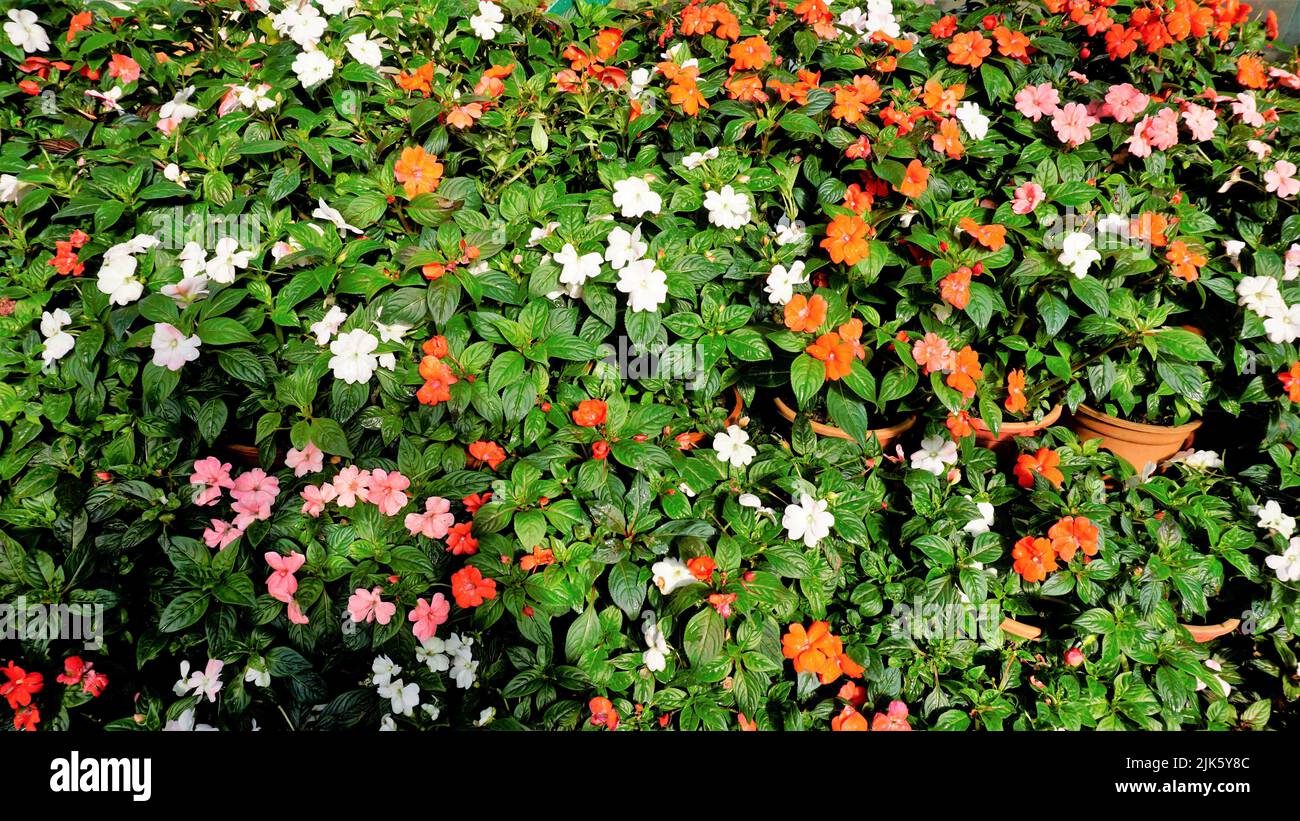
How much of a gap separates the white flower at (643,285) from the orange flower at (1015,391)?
2.83 feet

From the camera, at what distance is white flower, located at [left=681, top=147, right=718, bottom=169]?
1954mm

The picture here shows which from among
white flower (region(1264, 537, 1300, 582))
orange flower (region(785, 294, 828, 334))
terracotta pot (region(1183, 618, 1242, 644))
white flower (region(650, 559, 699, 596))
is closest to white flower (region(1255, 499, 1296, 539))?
white flower (region(1264, 537, 1300, 582))

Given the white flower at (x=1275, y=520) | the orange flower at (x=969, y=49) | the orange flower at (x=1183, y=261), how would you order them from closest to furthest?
the orange flower at (x=1183, y=261) → the white flower at (x=1275, y=520) → the orange flower at (x=969, y=49)

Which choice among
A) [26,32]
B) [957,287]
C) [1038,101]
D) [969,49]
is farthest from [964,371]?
[26,32]

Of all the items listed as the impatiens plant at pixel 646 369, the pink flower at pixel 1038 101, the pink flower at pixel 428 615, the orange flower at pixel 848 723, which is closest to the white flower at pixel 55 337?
the impatiens plant at pixel 646 369

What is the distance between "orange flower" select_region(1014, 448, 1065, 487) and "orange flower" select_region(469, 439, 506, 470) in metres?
1.20

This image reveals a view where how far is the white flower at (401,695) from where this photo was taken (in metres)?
1.59

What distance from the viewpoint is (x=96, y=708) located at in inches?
69.5

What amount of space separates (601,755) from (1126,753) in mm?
1061

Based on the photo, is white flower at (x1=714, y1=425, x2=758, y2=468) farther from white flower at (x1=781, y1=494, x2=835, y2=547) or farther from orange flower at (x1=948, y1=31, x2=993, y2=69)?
orange flower at (x1=948, y1=31, x2=993, y2=69)

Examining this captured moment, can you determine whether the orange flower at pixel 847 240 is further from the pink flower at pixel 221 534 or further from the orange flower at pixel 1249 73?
the pink flower at pixel 221 534

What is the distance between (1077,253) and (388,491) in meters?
1.51

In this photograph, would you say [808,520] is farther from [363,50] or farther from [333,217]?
[363,50]

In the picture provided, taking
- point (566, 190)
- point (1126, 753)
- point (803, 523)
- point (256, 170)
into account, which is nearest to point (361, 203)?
point (256, 170)
